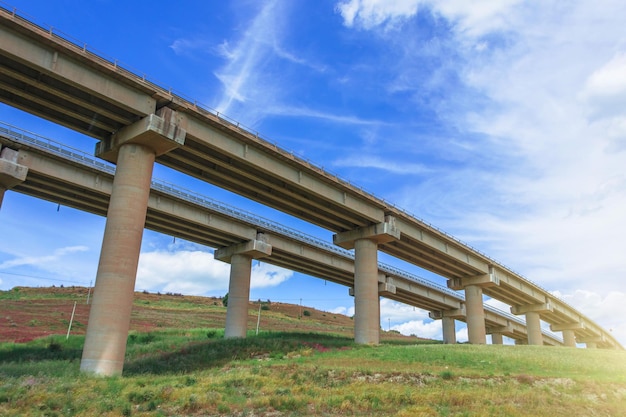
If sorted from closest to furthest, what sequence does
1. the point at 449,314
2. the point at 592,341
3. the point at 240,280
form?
the point at 240,280 < the point at 449,314 < the point at 592,341

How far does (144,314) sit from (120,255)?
2452 inches

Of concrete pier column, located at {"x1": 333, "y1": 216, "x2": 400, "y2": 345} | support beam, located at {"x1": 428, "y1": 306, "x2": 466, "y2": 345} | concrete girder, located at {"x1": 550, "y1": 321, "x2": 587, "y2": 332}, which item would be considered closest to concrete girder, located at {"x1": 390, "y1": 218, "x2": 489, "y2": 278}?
concrete pier column, located at {"x1": 333, "y1": 216, "x2": 400, "y2": 345}

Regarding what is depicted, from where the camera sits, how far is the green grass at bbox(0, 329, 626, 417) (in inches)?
609

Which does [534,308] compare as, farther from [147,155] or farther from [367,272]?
[147,155]

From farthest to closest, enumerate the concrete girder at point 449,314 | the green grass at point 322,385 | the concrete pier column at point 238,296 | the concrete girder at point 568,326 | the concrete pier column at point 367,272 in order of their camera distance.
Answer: the concrete girder at point 568,326 < the concrete girder at point 449,314 < the concrete pier column at point 238,296 < the concrete pier column at point 367,272 < the green grass at point 322,385

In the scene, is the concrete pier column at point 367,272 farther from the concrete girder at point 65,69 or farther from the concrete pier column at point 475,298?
the concrete girder at point 65,69

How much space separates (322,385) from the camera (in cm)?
2034

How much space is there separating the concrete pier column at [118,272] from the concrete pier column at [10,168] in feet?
28.3

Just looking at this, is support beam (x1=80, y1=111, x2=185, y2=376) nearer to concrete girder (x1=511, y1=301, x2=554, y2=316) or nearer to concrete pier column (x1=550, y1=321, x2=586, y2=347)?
concrete girder (x1=511, y1=301, x2=554, y2=316)

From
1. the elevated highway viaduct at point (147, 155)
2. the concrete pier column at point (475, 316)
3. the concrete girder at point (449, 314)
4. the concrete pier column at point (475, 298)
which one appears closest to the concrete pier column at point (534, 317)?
the concrete girder at point (449, 314)

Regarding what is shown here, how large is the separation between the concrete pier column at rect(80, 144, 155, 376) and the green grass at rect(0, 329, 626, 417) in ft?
4.88

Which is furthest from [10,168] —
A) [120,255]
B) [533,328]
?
[533,328]

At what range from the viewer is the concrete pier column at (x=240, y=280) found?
45438mm

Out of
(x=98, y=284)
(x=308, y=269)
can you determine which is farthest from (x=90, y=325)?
(x=308, y=269)
